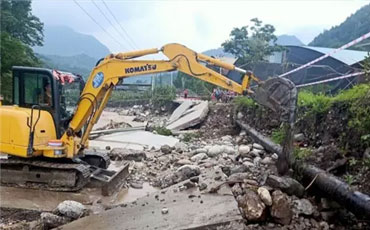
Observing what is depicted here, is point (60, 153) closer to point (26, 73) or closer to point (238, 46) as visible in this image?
point (26, 73)

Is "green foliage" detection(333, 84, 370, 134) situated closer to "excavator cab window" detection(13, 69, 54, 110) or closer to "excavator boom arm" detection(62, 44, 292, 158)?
"excavator boom arm" detection(62, 44, 292, 158)

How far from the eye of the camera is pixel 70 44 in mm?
163375

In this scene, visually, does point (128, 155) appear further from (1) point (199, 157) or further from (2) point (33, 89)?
(2) point (33, 89)

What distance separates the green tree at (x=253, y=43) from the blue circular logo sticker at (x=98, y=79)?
70.4 feet

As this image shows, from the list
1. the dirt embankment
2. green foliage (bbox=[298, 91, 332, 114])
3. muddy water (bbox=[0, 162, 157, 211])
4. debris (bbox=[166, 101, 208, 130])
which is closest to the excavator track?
muddy water (bbox=[0, 162, 157, 211])

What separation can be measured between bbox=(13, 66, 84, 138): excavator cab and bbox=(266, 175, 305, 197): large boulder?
4286 mm

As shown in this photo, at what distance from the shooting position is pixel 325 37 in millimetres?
40688

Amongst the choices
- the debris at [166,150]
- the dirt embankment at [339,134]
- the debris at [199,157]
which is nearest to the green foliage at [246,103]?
the debris at [166,150]

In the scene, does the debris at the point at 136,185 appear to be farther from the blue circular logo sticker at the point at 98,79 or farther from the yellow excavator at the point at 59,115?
the blue circular logo sticker at the point at 98,79

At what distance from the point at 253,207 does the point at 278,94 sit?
5.72ft

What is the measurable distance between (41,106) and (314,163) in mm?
4795

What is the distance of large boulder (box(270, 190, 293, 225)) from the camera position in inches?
160

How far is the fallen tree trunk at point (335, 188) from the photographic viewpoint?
3.60 meters

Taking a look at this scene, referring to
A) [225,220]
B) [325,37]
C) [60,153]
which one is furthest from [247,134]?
[325,37]
